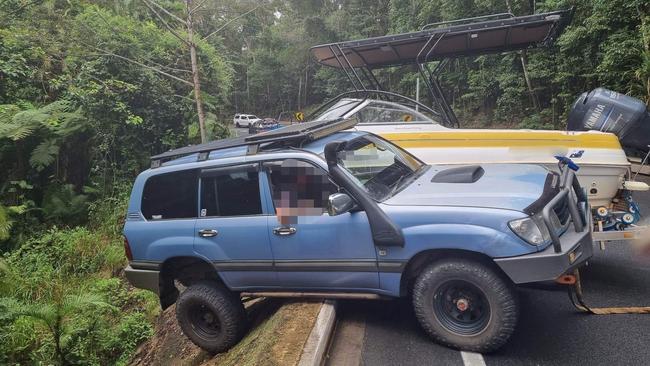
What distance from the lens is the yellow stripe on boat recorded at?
5.43 metres

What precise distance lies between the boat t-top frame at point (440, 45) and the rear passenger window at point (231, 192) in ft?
12.7

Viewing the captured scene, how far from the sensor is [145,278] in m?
4.68

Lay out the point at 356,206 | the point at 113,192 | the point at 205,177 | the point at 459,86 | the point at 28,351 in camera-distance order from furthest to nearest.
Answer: the point at 459,86, the point at 113,192, the point at 28,351, the point at 205,177, the point at 356,206

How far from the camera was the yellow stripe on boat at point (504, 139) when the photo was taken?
5430 mm

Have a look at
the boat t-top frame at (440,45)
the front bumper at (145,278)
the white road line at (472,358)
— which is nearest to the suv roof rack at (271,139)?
the front bumper at (145,278)

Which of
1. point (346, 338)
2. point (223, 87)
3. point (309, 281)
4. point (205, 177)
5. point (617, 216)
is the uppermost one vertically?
point (223, 87)

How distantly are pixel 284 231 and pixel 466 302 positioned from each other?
5.32 feet

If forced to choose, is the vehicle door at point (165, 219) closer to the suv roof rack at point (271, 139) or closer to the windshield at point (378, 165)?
the suv roof rack at point (271, 139)

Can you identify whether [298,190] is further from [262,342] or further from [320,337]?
[262,342]

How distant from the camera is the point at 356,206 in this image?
3736 millimetres

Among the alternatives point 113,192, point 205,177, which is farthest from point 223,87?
point 205,177

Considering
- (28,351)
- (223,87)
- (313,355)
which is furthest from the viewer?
(223,87)

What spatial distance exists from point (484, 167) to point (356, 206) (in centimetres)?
161

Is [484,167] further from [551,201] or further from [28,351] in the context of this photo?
[28,351]
